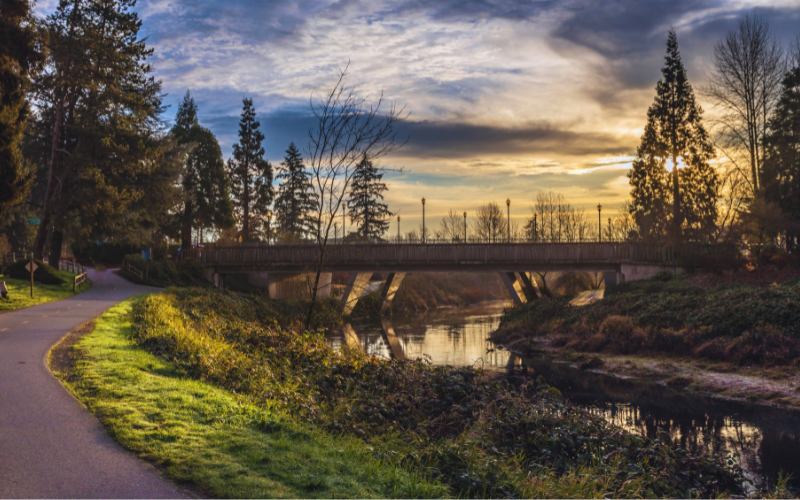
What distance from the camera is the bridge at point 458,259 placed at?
115ft

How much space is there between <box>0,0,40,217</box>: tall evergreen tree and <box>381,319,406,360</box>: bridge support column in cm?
1596

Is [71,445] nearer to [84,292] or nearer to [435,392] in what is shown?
[435,392]

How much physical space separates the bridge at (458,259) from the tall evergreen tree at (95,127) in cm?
741

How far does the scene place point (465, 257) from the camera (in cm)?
3678

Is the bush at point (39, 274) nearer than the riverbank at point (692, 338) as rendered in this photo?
No

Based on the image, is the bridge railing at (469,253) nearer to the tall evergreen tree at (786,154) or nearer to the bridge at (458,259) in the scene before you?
the bridge at (458,259)

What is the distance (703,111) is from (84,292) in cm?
4449

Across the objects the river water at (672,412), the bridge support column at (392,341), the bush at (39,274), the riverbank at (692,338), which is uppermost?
the bush at (39,274)

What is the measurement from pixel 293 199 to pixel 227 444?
2552 inches

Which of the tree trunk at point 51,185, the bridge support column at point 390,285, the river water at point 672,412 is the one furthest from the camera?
Result: the bridge support column at point 390,285

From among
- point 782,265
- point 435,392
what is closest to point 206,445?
point 435,392

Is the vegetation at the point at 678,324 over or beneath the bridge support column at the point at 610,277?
beneath

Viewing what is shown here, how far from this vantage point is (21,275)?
32250mm

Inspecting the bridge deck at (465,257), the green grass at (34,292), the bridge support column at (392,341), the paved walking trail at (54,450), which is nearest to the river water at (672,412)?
the bridge support column at (392,341)
